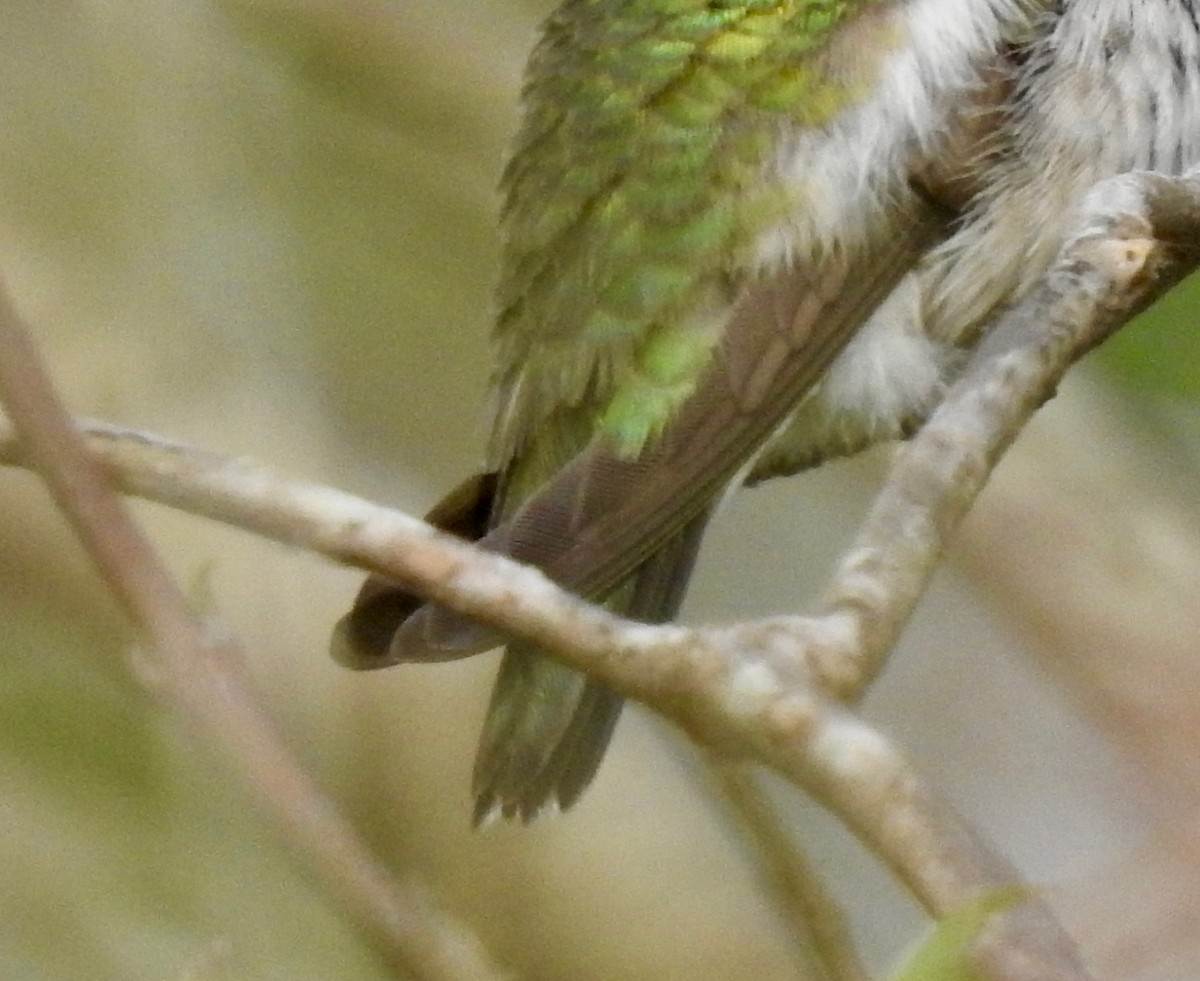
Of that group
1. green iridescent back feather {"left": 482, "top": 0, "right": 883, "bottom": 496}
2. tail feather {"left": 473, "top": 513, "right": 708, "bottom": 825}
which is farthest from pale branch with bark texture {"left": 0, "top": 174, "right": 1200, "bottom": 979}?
tail feather {"left": 473, "top": 513, "right": 708, "bottom": 825}

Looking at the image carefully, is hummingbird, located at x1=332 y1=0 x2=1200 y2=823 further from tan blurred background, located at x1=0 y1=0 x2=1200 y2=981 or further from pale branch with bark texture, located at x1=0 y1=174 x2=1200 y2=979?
pale branch with bark texture, located at x1=0 y1=174 x2=1200 y2=979

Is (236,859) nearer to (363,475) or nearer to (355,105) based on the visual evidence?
(363,475)

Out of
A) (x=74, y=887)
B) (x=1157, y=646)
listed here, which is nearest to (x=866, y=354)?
(x=1157, y=646)

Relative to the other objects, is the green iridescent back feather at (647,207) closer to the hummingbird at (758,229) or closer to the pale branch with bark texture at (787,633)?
the hummingbird at (758,229)

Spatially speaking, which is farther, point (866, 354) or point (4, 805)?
point (4, 805)

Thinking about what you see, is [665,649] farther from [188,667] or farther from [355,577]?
[355,577]

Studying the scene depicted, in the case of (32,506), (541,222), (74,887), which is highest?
(541,222)

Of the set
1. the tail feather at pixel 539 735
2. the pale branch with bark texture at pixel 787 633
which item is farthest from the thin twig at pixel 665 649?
the tail feather at pixel 539 735

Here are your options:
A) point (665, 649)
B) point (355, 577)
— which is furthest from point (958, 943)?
point (355, 577)
